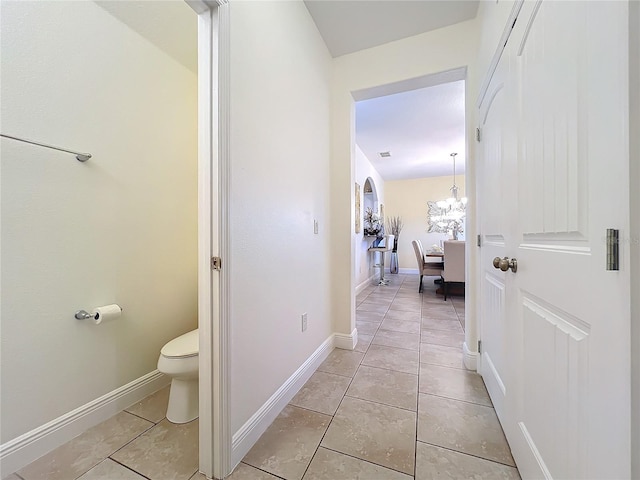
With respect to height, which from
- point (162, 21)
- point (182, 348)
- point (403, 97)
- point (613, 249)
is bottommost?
point (182, 348)

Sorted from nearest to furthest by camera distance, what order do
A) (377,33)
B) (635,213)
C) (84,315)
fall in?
(635,213)
(84,315)
(377,33)

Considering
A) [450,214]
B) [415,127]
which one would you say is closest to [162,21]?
[415,127]

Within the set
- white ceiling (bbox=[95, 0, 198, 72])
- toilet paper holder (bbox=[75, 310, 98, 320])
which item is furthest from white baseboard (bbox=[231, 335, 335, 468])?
white ceiling (bbox=[95, 0, 198, 72])

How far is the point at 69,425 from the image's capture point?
4.04 ft

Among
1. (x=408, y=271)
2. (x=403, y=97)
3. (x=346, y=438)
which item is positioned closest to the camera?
(x=346, y=438)

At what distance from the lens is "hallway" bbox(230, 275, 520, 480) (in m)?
Result: 1.05

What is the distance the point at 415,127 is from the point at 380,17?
206 cm

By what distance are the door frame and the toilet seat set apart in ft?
1.17

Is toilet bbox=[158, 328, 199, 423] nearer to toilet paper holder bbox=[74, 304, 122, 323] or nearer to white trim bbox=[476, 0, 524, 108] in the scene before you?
toilet paper holder bbox=[74, 304, 122, 323]

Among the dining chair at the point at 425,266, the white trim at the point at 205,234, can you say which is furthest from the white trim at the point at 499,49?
the dining chair at the point at 425,266

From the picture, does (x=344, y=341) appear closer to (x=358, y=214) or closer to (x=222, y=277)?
(x=222, y=277)

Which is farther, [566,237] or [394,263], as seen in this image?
[394,263]

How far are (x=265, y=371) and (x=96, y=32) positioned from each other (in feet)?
6.94

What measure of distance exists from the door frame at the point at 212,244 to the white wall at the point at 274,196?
0.23 feet
